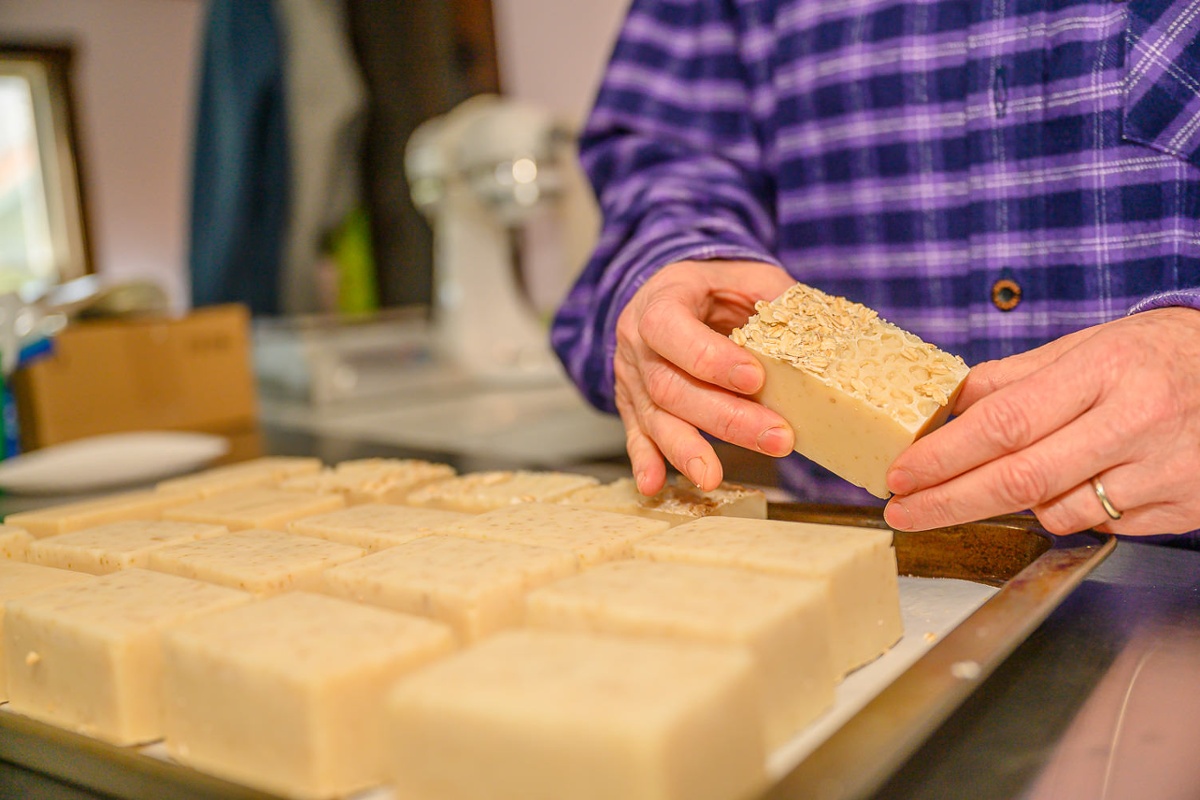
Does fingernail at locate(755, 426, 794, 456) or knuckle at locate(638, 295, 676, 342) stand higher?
knuckle at locate(638, 295, 676, 342)

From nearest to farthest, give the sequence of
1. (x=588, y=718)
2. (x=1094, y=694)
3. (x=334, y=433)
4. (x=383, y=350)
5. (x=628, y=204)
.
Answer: (x=588, y=718)
(x=1094, y=694)
(x=628, y=204)
(x=334, y=433)
(x=383, y=350)

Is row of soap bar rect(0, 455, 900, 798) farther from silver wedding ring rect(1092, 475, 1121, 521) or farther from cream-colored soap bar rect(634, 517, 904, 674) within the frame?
silver wedding ring rect(1092, 475, 1121, 521)

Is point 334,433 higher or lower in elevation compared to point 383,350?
lower

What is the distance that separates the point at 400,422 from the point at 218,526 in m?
1.34

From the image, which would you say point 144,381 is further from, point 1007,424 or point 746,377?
point 1007,424

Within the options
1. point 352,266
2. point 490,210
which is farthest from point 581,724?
point 352,266

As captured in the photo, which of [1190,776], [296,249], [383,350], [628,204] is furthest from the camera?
[296,249]

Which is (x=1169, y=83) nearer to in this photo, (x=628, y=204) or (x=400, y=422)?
(x=628, y=204)

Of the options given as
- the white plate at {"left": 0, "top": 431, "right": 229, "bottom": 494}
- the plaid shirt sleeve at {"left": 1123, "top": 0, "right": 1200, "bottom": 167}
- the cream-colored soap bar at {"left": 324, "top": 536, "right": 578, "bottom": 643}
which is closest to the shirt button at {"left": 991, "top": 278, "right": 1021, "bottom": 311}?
the plaid shirt sleeve at {"left": 1123, "top": 0, "right": 1200, "bottom": 167}

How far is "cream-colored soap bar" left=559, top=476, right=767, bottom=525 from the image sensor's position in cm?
100

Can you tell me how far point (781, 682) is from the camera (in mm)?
639

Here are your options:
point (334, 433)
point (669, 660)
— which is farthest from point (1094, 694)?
point (334, 433)

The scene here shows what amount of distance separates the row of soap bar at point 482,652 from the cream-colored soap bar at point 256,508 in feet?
0.46

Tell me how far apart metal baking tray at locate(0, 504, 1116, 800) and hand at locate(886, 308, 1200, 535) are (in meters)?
0.06
